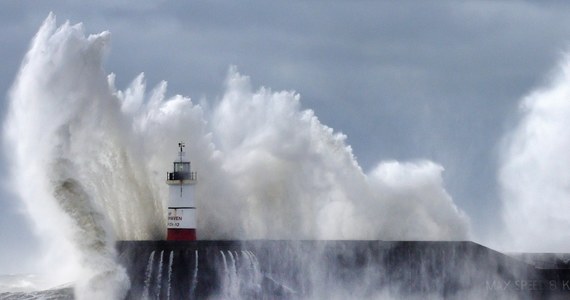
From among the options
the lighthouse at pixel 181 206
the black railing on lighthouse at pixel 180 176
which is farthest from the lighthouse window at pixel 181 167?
the black railing on lighthouse at pixel 180 176

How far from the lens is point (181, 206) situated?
53.1m

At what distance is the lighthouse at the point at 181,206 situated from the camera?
53.0 meters

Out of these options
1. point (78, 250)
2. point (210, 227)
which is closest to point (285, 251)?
point (210, 227)

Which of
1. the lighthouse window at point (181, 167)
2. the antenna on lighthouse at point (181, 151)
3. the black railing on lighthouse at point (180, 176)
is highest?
the antenna on lighthouse at point (181, 151)

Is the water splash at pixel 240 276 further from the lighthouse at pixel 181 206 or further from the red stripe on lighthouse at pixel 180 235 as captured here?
the lighthouse at pixel 181 206

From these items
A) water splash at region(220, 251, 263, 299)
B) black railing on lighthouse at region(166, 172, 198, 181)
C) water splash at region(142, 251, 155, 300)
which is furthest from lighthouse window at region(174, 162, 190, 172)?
water splash at region(142, 251, 155, 300)

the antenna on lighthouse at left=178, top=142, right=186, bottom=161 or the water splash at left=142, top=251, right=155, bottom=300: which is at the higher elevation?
the antenna on lighthouse at left=178, top=142, right=186, bottom=161

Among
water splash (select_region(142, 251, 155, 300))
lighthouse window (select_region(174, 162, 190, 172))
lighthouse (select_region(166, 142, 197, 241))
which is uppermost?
lighthouse window (select_region(174, 162, 190, 172))

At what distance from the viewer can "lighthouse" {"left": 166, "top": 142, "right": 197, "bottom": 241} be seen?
174 ft

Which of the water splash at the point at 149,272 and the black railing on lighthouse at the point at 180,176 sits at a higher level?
the black railing on lighthouse at the point at 180,176

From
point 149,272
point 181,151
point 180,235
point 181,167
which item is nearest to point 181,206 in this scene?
point 180,235

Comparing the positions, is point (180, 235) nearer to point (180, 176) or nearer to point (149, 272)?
point (180, 176)

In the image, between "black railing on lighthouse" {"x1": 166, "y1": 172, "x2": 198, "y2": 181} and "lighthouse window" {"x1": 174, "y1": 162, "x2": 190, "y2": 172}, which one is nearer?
"black railing on lighthouse" {"x1": 166, "y1": 172, "x2": 198, "y2": 181}

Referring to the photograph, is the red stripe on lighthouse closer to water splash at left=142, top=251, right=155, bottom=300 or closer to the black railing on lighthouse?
the black railing on lighthouse
